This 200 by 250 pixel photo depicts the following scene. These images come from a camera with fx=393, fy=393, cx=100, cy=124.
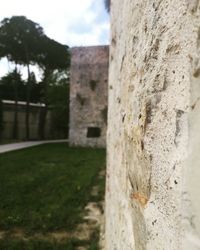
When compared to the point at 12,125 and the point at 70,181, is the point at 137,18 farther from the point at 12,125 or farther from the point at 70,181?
the point at 12,125

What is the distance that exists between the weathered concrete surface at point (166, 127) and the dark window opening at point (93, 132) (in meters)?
13.5

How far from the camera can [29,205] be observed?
4.88m

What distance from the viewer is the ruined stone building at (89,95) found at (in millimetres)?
14789

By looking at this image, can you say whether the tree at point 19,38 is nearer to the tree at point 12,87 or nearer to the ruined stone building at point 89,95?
the tree at point 12,87

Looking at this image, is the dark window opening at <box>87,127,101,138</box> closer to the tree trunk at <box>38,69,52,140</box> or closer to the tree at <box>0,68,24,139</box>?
the tree at <box>0,68,24,139</box>

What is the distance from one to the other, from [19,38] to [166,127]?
1863 centimetres

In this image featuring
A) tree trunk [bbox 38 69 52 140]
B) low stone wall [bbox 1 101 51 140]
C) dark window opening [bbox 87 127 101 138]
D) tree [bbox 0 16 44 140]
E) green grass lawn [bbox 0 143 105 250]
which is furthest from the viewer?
tree trunk [bbox 38 69 52 140]

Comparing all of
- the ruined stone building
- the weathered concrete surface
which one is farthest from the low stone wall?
the weathered concrete surface

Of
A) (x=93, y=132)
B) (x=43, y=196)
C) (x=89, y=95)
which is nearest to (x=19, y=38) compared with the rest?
(x=89, y=95)

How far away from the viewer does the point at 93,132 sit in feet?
49.3

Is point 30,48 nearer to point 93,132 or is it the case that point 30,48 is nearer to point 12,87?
point 12,87

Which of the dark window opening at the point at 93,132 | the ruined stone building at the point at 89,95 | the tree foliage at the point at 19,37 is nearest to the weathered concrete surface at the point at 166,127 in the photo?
the ruined stone building at the point at 89,95

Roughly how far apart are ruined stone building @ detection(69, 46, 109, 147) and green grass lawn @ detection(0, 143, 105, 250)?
5587 mm

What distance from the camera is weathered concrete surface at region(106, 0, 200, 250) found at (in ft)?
2.50
